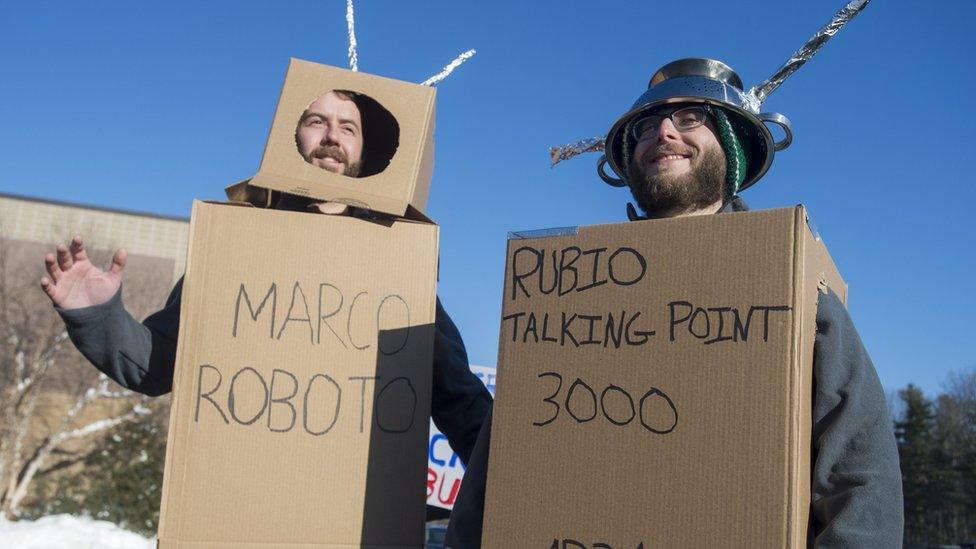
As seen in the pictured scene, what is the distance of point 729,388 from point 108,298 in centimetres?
146

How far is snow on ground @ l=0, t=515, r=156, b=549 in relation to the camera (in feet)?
32.8

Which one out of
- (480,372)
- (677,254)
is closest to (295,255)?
(677,254)

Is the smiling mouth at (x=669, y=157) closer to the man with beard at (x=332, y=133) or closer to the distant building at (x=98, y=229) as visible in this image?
the man with beard at (x=332, y=133)

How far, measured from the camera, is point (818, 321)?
1.58 meters

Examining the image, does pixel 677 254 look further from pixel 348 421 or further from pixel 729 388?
pixel 348 421

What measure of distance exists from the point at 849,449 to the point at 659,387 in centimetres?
33

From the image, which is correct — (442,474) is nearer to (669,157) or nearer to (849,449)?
(669,157)

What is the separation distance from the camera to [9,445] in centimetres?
1784

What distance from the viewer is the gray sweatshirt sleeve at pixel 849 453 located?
57.1 inches

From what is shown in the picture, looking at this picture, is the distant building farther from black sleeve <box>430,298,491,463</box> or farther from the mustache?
black sleeve <box>430,298,491,463</box>

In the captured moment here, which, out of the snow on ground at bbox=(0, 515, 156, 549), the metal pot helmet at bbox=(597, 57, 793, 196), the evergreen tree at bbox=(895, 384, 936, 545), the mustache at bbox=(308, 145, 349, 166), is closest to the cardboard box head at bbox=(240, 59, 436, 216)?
the mustache at bbox=(308, 145, 349, 166)

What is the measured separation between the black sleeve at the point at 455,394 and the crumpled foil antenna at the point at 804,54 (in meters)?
0.92

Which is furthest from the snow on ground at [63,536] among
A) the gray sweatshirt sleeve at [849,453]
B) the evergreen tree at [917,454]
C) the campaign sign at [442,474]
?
the evergreen tree at [917,454]

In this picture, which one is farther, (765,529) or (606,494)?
(606,494)
